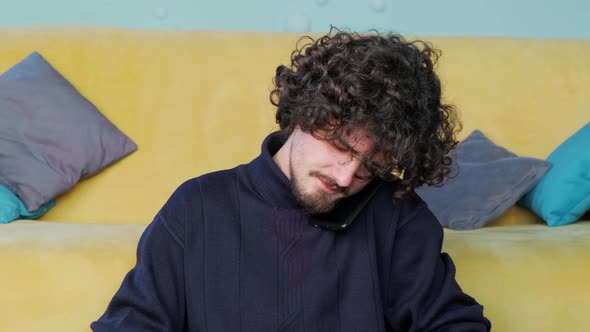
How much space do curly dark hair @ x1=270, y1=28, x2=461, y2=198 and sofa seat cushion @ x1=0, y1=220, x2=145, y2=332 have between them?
0.54 meters

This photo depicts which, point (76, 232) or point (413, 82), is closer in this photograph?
point (413, 82)

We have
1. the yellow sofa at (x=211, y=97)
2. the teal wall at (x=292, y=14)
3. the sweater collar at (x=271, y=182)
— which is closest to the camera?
the sweater collar at (x=271, y=182)

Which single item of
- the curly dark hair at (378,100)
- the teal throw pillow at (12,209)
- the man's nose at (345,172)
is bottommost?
the teal throw pillow at (12,209)

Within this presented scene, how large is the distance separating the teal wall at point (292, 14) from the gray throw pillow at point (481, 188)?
0.84 metres

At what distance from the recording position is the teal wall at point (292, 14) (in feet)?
11.0

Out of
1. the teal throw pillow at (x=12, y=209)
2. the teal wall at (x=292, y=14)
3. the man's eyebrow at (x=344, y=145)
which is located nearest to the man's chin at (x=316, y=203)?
the man's eyebrow at (x=344, y=145)

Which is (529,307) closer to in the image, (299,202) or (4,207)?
(299,202)

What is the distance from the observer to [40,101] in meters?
2.65

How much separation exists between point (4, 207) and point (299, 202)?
1.08 metres

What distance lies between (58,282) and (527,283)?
104 cm

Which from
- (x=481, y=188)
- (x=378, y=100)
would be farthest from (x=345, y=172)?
(x=481, y=188)

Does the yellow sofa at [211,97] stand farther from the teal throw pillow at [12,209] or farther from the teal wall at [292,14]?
the teal wall at [292,14]

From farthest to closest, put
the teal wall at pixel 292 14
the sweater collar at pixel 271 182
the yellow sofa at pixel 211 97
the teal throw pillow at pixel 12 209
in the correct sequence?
the teal wall at pixel 292 14 → the yellow sofa at pixel 211 97 → the teal throw pillow at pixel 12 209 → the sweater collar at pixel 271 182

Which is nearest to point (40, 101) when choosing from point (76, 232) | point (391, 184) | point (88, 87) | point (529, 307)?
point (88, 87)
